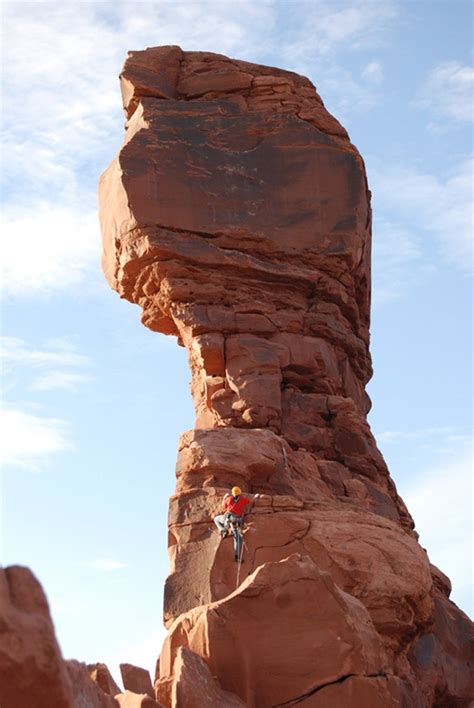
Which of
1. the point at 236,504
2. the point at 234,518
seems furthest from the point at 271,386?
the point at 234,518

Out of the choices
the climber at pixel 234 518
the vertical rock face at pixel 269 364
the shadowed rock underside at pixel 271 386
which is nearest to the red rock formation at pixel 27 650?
the shadowed rock underside at pixel 271 386

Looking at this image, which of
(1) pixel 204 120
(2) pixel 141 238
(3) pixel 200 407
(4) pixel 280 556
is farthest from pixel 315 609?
(1) pixel 204 120

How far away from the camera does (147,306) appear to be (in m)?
25.1

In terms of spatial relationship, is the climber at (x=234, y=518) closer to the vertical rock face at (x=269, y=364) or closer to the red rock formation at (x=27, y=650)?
the vertical rock face at (x=269, y=364)

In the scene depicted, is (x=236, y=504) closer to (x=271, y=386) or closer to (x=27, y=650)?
(x=271, y=386)

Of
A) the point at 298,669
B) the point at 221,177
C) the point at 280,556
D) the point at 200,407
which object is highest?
the point at 221,177

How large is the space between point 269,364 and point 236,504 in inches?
159

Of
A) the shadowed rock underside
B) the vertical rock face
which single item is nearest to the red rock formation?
the shadowed rock underside

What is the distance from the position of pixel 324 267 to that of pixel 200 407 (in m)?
3.53

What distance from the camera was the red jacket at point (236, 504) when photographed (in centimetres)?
1989

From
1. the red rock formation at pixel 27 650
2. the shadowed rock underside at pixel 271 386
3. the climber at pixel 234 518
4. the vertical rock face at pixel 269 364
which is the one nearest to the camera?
the red rock formation at pixel 27 650

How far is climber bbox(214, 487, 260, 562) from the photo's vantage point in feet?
65.2

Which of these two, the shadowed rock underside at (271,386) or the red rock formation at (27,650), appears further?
the shadowed rock underside at (271,386)

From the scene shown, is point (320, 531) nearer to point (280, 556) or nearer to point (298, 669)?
point (280, 556)
